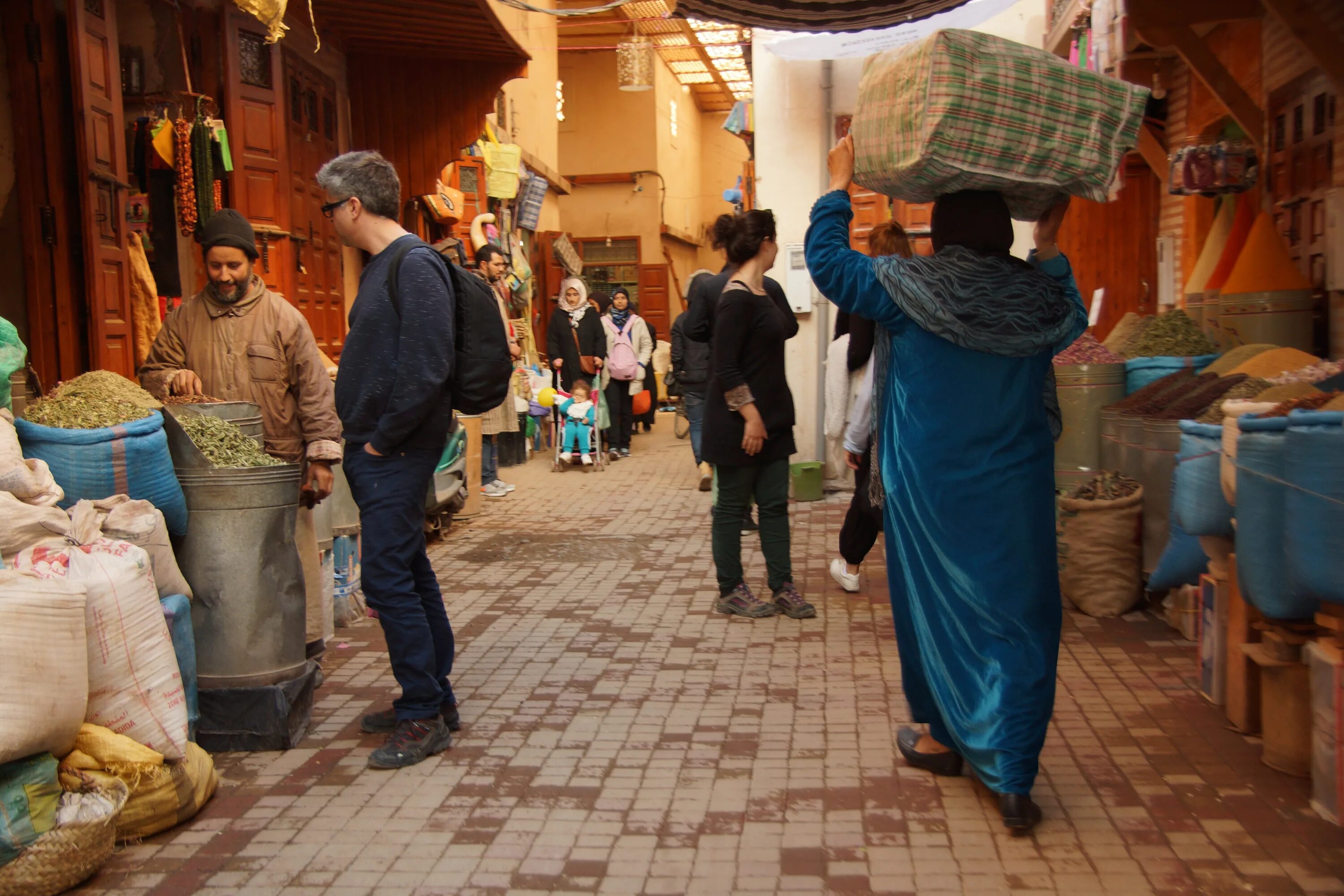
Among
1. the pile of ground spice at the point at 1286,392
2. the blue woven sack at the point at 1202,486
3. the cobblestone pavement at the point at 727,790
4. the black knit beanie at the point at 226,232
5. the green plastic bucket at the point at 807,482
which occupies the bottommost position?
the cobblestone pavement at the point at 727,790

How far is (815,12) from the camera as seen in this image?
939cm

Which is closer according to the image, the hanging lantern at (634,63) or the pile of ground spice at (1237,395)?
the pile of ground spice at (1237,395)

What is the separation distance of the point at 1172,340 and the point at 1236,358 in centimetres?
96

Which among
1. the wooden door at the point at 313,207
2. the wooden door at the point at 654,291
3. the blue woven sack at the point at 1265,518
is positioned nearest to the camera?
the blue woven sack at the point at 1265,518

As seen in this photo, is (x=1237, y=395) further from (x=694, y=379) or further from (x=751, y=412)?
(x=694, y=379)

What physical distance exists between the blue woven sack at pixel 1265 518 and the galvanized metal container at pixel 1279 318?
322 centimetres

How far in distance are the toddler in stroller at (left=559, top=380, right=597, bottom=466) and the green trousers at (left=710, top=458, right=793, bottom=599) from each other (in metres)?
6.83

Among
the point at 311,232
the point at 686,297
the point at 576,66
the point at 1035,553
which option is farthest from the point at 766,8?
the point at 576,66

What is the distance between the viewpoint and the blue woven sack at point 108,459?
3990mm

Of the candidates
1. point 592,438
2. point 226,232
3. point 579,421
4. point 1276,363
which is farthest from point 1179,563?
point 592,438

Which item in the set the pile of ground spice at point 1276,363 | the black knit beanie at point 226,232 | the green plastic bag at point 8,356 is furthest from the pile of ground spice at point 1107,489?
the green plastic bag at point 8,356

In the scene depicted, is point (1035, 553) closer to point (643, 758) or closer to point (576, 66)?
point (643, 758)

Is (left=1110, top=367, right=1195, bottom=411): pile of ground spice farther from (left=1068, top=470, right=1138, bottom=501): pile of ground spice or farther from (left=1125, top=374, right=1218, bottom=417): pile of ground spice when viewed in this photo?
(left=1068, top=470, right=1138, bottom=501): pile of ground spice

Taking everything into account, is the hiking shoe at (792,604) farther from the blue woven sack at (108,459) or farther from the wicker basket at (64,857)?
the wicker basket at (64,857)
